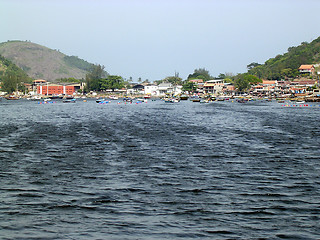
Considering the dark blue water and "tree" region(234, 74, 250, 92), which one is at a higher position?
"tree" region(234, 74, 250, 92)

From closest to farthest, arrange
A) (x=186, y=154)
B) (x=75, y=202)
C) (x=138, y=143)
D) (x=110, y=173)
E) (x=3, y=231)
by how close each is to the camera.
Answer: (x=3, y=231) → (x=75, y=202) → (x=110, y=173) → (x=186, y=154) → (x=138, y=143)

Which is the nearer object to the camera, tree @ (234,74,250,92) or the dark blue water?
the dark blue water

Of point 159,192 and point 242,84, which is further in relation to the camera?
point 242,84

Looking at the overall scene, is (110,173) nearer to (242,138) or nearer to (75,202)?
(75,202)

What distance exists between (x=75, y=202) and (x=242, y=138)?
2091cm

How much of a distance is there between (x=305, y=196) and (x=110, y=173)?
26.4 feet

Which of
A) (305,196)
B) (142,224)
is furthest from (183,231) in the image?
(305,196)

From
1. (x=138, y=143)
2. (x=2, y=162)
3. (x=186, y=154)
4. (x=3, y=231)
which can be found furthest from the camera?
(x=138, y=143)

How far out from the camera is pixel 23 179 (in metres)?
15.9

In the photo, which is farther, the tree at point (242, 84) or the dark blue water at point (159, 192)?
the tree at point (242, 84)

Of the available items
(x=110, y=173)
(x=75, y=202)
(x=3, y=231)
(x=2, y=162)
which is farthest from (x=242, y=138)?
(x=3, y=231)

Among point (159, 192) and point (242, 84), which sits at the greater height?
point (242, 84)

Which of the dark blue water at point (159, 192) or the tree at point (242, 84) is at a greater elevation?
the tree at point (242, 84)

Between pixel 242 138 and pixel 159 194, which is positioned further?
pixel 242 138
